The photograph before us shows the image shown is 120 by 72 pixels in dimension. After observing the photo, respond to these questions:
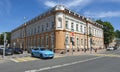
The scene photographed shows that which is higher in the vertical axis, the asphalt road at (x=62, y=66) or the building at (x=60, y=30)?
the building at (x=60, y=30)

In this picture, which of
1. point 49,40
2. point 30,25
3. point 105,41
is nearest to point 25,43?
point 30,25

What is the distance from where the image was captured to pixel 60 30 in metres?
44.9

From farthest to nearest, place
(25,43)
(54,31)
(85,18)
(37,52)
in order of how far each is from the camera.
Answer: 1. (25,43)
2. (85,18)
3. (54,31)
4. (37,52)

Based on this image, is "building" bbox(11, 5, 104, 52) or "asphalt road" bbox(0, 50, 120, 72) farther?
"building" bbox(11, 5, 104, 52)

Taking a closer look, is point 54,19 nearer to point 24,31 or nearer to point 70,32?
point 70,32

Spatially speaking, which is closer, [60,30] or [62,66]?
[62,66]

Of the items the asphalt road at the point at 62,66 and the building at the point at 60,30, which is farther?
the building at the point at 60,30

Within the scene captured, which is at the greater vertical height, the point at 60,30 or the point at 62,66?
the point at 60,30

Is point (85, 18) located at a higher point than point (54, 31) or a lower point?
higher

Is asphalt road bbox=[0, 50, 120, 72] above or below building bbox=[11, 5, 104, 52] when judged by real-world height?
below

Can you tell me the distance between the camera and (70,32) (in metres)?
48.7

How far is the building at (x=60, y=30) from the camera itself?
148 feet

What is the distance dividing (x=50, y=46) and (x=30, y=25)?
1849 cm

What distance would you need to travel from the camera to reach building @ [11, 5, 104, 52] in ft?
148
